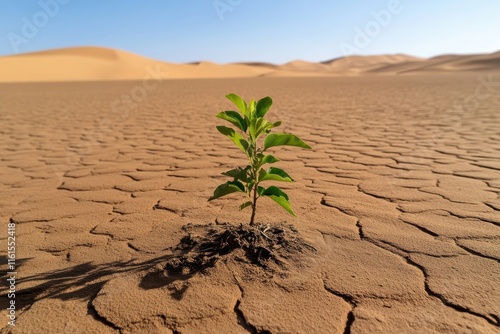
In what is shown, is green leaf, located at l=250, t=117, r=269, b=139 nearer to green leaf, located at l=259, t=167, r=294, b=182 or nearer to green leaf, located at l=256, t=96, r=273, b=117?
green leaf, located at l=256, t=96, r=273, b=117

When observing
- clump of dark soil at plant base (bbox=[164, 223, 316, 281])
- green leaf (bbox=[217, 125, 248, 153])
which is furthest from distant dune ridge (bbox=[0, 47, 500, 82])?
green leaf (bbox=[217, 125, 248, 153])

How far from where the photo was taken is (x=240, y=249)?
137 cm

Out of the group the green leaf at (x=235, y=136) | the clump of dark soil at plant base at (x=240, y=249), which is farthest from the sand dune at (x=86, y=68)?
the green leaf at (x=235, y=136)

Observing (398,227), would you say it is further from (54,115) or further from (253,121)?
(54,115)

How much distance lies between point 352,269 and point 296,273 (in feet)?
0.70

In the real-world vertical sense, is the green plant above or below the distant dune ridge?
above

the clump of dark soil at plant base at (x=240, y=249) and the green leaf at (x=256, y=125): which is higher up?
the green leaf at (x=256, y=125)

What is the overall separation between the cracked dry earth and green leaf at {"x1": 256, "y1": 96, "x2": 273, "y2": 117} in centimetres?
55

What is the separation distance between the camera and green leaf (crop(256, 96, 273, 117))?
4.19ft

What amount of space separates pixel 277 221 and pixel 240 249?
1.51ft

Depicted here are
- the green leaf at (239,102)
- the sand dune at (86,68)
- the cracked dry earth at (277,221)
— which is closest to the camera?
the cracked dry earth at (277,221)

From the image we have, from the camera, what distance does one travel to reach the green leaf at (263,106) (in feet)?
4.19

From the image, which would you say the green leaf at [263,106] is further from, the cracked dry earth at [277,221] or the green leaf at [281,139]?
the cracked dry earth at [277,221]

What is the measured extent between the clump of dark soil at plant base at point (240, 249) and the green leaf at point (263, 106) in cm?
47
